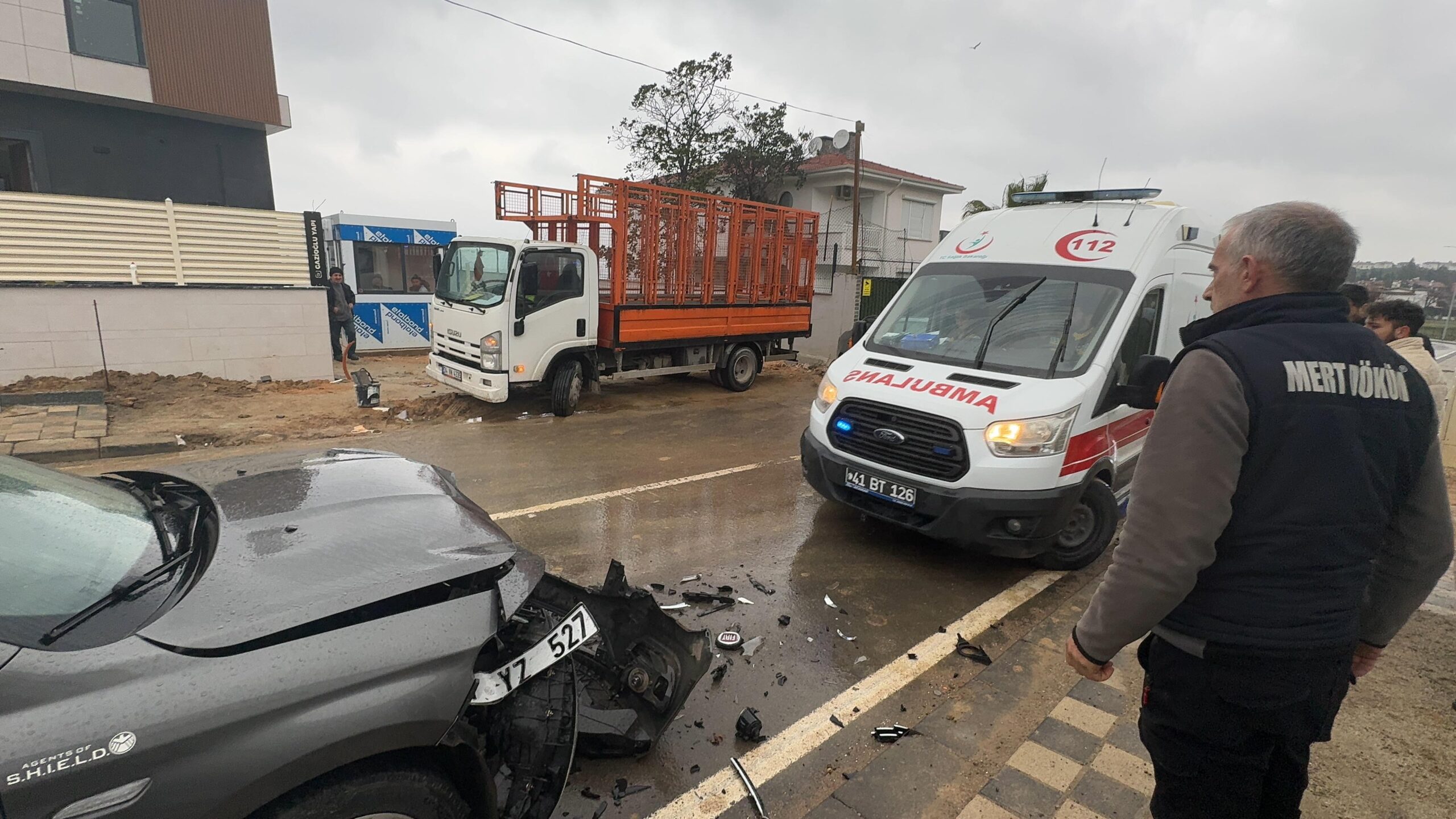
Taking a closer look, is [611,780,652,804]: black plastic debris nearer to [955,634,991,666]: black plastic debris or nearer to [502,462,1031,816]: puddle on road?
[502,462,1031,816]: puddle on road

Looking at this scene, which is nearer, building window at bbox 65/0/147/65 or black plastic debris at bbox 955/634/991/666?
black plastic debris at bbox 955/634/991/666

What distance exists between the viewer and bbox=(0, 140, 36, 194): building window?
1427 cm

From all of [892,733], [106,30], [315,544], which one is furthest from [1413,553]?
[106,30]

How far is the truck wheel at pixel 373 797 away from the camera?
62.5 inches

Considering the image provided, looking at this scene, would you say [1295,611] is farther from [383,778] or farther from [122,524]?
[122,524]

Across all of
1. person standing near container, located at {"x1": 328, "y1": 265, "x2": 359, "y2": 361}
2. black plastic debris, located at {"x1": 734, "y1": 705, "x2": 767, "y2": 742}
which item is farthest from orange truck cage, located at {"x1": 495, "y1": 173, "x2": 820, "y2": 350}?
black plastic debris, located at {"x1": 734, "y1": 705, "x2": 767, "y2": 742}

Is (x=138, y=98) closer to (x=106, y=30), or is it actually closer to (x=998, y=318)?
(x=106, y=30)

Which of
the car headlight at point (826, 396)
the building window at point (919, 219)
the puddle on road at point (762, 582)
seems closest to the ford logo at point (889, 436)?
the car headlight at point (826, 396)

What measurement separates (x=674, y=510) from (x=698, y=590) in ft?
4.85

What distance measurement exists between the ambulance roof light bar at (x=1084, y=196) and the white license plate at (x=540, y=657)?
4868 millimetres

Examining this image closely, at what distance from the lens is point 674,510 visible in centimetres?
563

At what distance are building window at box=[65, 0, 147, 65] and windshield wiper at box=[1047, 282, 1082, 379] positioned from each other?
63.8ft

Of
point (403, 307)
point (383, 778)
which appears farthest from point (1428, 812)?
point (403, 307)

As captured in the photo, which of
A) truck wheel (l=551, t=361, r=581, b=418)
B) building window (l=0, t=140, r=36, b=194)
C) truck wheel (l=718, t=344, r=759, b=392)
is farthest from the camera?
building window (l=0, t=140, r=36, b=194)
